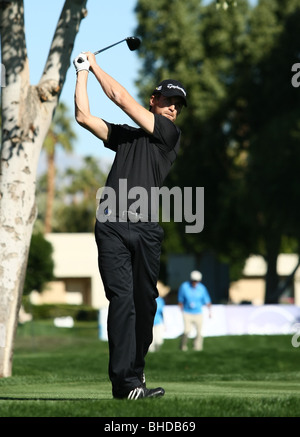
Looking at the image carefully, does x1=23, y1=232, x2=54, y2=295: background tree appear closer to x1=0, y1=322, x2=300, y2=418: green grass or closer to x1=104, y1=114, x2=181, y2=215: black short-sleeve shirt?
x1=0, y1=322, x2=300, y2=418: green grass

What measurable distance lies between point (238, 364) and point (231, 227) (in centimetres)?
2690

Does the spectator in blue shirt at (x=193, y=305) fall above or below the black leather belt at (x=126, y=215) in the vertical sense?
below

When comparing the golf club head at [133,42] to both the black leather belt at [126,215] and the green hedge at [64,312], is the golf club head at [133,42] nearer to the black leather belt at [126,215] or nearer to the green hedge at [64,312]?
the black leather belt at [126,215]

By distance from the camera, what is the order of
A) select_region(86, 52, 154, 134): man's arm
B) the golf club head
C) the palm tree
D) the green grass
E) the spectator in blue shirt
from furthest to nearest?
the palm tree, the spectator in blue shirt, the golf club head, select_region(86, 52, 154, 134): man's arm, the green grass

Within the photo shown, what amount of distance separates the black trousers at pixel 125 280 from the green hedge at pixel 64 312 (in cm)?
5226

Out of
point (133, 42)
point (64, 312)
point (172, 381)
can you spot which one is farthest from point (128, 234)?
point (64, 312)

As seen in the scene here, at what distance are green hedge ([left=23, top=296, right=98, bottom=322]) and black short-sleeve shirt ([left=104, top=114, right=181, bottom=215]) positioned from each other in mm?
52337

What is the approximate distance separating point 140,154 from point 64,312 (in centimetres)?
5487

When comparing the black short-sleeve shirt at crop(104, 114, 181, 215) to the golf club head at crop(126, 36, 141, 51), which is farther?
the golf club head at crop(126, 36, 141, 51)

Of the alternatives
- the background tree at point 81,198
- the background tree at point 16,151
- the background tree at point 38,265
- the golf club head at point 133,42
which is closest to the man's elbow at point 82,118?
the golf club head at point 133,42

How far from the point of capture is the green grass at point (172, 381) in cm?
483

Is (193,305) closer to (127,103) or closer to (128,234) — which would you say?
(128,234)

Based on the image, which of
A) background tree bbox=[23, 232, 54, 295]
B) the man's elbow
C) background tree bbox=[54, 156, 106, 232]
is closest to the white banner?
the man's elbow

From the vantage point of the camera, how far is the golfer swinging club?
5.68 meters
